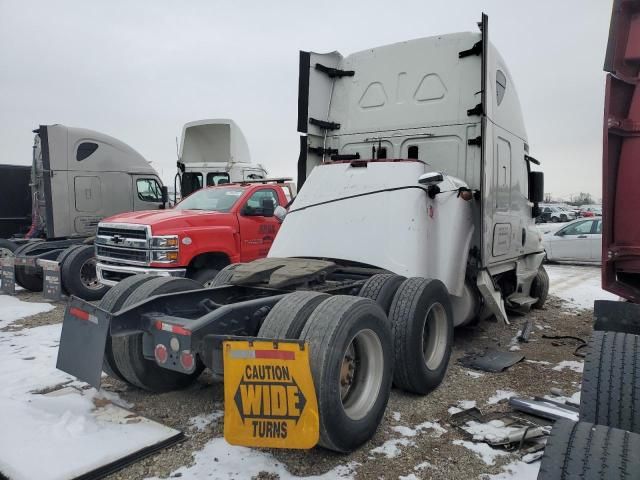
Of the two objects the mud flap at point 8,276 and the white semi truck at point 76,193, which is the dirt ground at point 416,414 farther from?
the mud flap at point 8,276

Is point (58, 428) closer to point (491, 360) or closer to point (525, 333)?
point (491, 360)

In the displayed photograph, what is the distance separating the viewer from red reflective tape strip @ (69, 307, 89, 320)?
3.40m

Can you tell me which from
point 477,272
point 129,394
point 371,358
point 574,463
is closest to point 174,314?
point 129,394

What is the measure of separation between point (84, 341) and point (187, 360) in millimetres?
904

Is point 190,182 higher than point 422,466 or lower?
higher

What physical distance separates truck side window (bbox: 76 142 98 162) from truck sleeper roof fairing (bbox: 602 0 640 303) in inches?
387

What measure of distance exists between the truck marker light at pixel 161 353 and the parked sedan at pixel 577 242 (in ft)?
44.7

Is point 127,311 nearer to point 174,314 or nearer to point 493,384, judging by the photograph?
point 174,314

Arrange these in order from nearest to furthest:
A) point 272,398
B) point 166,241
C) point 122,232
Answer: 1. point 272,398
2. point 166,241
3. point 122,232

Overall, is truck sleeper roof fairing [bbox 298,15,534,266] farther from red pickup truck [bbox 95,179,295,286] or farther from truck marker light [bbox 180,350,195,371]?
truck marker light [bbox 180,350,195,371]

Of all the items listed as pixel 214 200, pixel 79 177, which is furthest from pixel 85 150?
pixel 214 200

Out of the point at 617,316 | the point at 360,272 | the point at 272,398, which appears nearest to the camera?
the point at 272,398

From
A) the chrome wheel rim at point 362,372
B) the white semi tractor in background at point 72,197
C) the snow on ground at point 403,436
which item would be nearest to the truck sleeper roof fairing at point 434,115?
the snow on ground at point 403,436

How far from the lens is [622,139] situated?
329 centimetres
